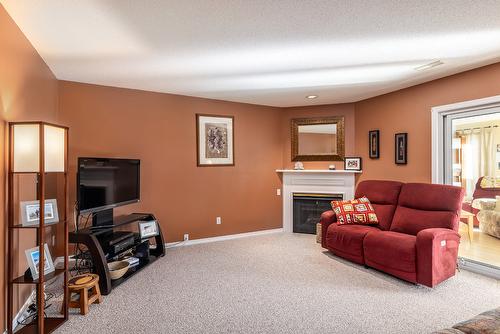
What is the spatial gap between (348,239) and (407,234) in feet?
2.20

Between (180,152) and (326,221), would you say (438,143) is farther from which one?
(180,152)

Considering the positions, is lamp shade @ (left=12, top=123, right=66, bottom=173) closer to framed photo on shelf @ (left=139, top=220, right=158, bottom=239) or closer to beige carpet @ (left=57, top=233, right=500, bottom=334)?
beige carpet @ (left=57, top=233, right=500, bottom=334)

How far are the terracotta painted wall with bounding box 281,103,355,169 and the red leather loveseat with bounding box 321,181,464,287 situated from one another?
1167 millimetres

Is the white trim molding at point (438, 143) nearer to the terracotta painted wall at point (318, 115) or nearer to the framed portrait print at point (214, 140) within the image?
the terracotta painted wall at point (318, 115)

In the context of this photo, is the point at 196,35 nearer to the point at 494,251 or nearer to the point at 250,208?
the point at 250,208

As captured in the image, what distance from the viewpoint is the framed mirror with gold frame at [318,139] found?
17.1ft

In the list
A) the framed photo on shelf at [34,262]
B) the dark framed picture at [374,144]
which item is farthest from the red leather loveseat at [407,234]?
the framed photo on shelf at [34,262]

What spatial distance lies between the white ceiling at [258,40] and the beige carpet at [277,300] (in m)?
2.37

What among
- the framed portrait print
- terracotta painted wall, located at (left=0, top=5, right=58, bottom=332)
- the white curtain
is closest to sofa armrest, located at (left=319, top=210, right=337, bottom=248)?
the white curtain

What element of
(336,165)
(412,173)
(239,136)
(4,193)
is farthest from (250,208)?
(4,193)

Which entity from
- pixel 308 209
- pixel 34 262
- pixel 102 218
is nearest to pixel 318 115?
pixel 308 209

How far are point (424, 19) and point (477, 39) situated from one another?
760mm

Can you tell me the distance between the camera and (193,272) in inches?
135

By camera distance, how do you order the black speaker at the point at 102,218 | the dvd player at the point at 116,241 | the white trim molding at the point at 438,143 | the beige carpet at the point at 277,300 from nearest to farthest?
the beige carpet at the point at 277,300
the dvd player at the point at 116,241
the black speaker at the point at 102,218
the white trim molding at the point at 438,143
